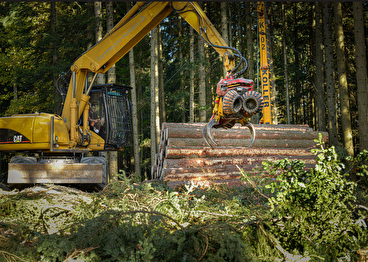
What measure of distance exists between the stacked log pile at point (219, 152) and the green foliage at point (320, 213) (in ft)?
15.4

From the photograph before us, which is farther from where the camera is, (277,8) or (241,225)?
(277,8)

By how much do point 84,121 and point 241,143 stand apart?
5023 millimetres

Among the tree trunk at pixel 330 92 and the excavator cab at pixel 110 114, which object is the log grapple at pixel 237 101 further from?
the tree trunk at pixel 330 92

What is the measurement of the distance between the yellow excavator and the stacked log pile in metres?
1.87

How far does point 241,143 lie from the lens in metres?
9.81

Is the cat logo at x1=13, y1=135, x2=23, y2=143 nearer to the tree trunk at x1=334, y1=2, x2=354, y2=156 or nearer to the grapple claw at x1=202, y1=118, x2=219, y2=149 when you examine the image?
the grapple claw at x1=202, y1=118, x2=219, y2=149

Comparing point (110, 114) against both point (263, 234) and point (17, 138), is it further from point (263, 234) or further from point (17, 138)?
point (263, 234)

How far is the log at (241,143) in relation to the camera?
29.2 feet

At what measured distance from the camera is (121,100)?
1024 centimetres

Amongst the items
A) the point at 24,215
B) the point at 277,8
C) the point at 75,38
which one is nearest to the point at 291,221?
the point at 24,215

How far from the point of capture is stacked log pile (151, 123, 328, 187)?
27.4ft

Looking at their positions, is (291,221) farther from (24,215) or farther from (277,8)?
(277,8)

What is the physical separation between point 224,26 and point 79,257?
46.3 feet

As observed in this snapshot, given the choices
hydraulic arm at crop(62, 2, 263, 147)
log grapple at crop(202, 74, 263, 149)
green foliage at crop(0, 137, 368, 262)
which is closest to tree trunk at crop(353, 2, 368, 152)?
hydraulic arm at crop(62, 2, 263, 147)
